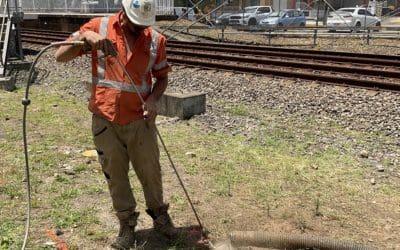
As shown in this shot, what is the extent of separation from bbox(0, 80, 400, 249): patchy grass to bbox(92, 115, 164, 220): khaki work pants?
477 millimetres

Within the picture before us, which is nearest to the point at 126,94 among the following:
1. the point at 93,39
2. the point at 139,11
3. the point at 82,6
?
the point at 93,39

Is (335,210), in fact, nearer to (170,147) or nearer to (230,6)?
(170,147)

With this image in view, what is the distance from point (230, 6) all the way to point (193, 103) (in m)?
32.2

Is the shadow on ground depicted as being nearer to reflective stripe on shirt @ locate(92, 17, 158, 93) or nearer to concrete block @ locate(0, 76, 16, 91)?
reflective stripe on shirt @ locate(92, 17, 158, 93)

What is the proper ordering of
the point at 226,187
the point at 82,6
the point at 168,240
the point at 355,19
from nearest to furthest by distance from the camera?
the point at 168,240 < the point at 226,187 < the point at 355,19 < the point at 82,6

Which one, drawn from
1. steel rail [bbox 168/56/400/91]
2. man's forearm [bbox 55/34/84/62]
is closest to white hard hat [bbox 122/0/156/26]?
man's forearm [bbox 55/34/84/62]

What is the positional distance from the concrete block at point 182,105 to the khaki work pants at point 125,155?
4287 millimetres

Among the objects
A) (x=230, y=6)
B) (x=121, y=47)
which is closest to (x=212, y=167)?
(x=121, y=47)

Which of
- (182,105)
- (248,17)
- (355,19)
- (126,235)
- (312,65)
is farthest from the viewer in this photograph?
(248,17)

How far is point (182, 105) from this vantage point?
826cm

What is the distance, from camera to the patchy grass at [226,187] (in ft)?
14.6

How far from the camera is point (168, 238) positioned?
423 cm

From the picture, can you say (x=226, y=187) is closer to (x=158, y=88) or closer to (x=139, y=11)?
(x=158, y=88)

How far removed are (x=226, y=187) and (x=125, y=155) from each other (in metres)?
1.69
